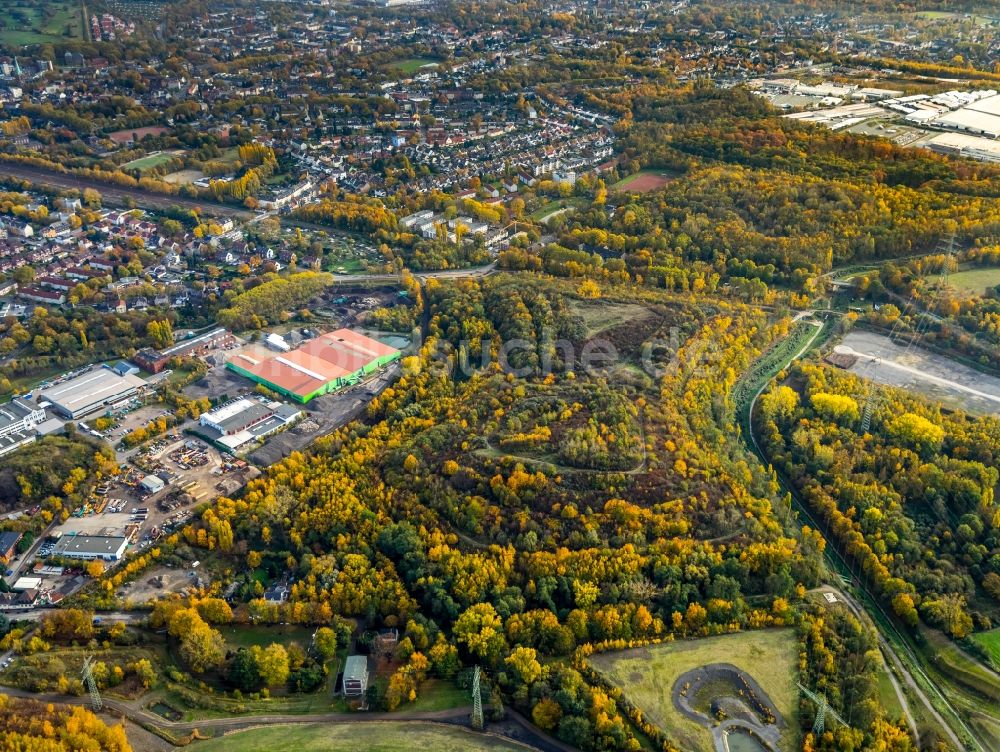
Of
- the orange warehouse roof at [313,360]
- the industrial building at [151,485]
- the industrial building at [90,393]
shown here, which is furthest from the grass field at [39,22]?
the industrial building at [151,485]

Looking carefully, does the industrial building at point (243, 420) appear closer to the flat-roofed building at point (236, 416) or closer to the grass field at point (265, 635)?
the flat-roofed building at point (236, 416)

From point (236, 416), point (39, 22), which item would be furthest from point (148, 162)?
point (39, 22)

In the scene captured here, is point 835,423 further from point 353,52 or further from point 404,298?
point 353,52

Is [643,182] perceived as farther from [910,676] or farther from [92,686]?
[92,686]

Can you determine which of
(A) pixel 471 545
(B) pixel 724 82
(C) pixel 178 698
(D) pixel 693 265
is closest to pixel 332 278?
(D) pixel 693 265

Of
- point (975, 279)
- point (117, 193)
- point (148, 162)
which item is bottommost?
point (117, 193)

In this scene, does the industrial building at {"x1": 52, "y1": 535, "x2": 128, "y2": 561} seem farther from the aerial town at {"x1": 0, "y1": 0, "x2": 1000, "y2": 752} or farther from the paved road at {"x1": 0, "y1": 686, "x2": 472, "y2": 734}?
the paved road at {"x1": 0, "y1": 686, "x2": 472, "y2": 734}
